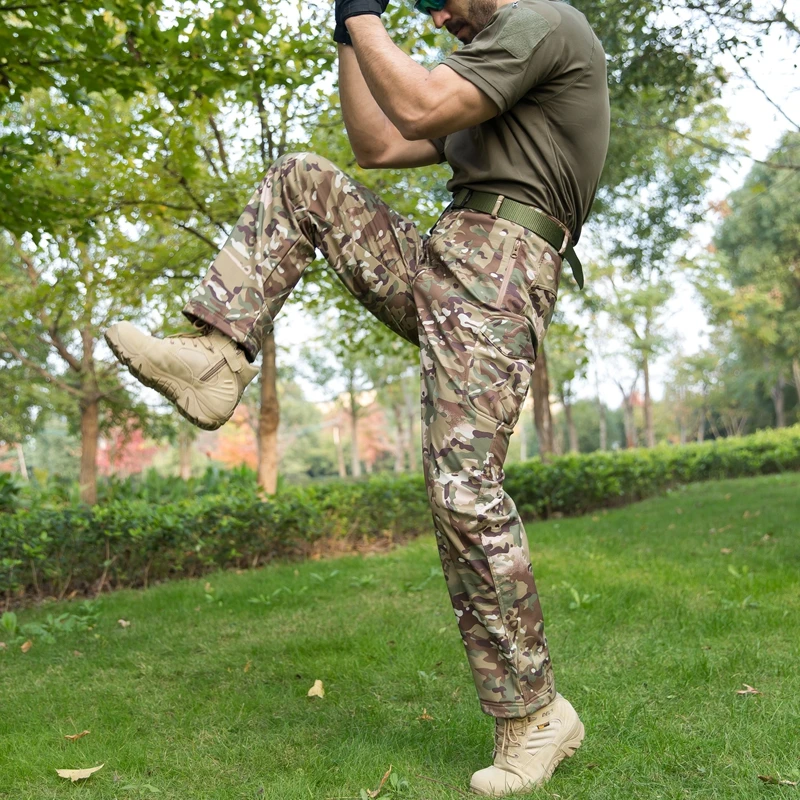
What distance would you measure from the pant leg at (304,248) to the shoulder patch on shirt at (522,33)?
2.05ft

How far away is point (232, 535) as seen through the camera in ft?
24.9

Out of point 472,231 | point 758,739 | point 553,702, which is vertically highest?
point 472,231

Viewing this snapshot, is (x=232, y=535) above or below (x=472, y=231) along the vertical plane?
below

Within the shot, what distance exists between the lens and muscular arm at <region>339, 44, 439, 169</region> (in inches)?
98.1

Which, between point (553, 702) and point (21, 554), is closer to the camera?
point (553, 702)

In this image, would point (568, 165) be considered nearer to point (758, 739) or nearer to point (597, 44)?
point (597, 44)

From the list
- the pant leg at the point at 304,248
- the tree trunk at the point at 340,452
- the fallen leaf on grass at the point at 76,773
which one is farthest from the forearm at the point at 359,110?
the tree trunk at the point at 340,452

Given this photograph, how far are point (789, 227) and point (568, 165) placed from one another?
30007 mm

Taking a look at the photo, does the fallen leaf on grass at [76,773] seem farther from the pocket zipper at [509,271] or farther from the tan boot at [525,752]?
the pocket zipper at [509,271]

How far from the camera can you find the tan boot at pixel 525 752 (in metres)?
2.16

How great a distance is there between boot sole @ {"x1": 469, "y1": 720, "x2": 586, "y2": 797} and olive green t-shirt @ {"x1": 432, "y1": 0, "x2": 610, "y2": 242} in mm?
1503

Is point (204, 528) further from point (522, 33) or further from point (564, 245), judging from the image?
point (522, 33)

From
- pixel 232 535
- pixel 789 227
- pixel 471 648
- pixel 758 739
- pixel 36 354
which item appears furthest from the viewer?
pixel 789 227

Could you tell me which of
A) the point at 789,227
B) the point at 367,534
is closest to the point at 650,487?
the point at 367,534
